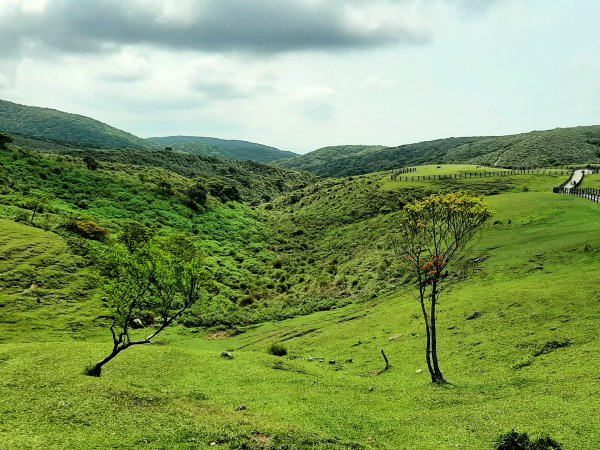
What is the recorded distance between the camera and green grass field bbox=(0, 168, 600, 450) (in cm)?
1881

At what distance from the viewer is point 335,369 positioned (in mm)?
35656

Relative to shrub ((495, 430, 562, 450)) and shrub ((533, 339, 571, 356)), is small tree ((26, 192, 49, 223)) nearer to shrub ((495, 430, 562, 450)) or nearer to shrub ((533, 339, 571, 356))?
shrub ((533, 339, 571, 356))

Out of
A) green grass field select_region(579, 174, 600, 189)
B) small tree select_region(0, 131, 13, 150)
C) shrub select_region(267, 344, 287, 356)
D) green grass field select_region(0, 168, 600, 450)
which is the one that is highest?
small tree select_region(0, 131, 13, 150)

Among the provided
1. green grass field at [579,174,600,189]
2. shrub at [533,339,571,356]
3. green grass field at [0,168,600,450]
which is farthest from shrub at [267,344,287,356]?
green grass field at [579,174,600,189]

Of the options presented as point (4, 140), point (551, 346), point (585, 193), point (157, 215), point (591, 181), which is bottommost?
point (551, 346)

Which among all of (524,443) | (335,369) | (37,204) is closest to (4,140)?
(37,204)

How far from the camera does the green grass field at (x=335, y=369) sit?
18812mm

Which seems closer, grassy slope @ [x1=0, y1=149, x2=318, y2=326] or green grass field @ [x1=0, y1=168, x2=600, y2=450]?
green grass field @ [x1=0, y1=168, x2=600, y2=450]

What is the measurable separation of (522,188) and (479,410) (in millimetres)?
88135

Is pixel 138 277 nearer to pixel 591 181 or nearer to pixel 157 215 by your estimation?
pixel 157 215

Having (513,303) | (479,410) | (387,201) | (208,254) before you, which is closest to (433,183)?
(387,201)

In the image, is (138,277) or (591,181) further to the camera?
(591,181)

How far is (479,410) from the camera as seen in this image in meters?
22.1

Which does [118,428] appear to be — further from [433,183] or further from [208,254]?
[433,183]
